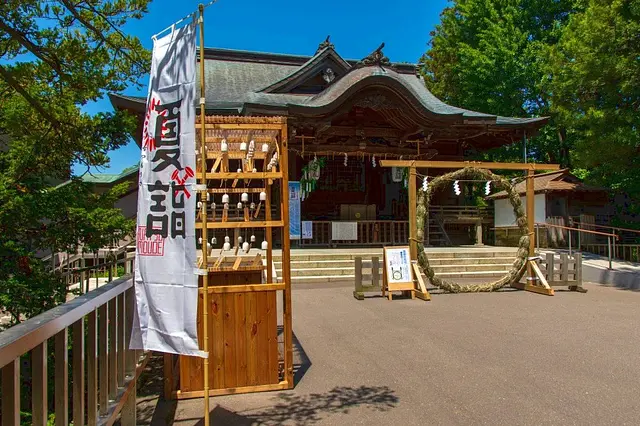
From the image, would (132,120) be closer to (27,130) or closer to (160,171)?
(27,130)

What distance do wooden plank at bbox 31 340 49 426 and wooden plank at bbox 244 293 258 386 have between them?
2.38 meters

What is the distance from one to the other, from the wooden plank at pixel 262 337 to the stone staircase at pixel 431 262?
6777mm

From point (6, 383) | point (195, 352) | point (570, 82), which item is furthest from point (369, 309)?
point (570, 82)

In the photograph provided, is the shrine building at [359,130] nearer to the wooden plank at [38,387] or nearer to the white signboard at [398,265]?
the white signboard at [398,265]

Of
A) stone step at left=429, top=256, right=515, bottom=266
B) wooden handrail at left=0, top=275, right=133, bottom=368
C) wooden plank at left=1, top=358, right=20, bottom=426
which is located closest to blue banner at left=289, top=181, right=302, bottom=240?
stone step at left=429, top=256, right=515, bottom=266

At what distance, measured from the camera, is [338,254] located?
12.6m

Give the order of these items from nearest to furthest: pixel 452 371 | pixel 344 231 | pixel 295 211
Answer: pixel 452 371
pixel 295 211
pixel 344 231

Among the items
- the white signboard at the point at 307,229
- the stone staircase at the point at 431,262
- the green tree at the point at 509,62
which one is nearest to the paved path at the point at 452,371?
the stone staircase at the point at 431,262

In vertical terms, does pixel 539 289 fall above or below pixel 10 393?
below

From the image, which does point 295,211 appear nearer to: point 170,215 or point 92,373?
point 170,215

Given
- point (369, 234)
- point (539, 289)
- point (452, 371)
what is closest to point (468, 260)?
point (539, 289)

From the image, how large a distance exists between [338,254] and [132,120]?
825 centimetres

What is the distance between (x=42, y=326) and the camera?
182cm

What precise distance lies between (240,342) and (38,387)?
7.89ft
